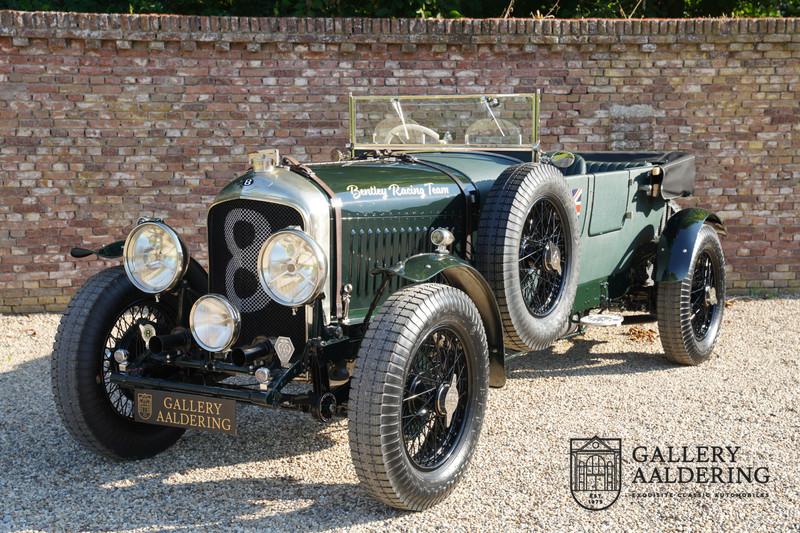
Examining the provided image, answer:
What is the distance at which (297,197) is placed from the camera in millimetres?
3816

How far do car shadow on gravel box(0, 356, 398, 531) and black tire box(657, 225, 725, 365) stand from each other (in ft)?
7.49

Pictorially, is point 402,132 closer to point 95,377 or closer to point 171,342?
point 171,342

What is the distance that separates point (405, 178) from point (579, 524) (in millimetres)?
1924

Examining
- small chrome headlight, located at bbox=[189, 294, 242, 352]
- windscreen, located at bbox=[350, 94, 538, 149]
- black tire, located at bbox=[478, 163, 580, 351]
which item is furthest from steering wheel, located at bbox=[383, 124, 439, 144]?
small chrome headlight, located at bbox=[189, 294, 242, 352]

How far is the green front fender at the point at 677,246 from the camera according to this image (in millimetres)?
5488

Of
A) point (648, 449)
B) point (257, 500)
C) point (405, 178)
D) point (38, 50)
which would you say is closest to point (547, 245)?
point (405, 178)

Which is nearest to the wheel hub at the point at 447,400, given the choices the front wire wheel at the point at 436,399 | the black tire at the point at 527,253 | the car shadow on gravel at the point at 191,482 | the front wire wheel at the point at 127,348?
Result: the front wire wheel at the point at 436,399

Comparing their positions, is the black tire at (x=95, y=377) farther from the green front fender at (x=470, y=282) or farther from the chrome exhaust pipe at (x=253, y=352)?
the green front fender at (x=470, y=282)

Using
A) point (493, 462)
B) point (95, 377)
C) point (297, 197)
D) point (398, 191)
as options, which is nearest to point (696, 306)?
point (493, 462)

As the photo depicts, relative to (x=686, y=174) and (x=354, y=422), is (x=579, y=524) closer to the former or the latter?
(x=354, y=422)

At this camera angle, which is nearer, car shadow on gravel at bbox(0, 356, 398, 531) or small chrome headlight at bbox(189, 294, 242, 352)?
car shadow on gravel at bbox(0, 356, 398, 531)

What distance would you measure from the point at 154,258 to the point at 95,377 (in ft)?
2.03
